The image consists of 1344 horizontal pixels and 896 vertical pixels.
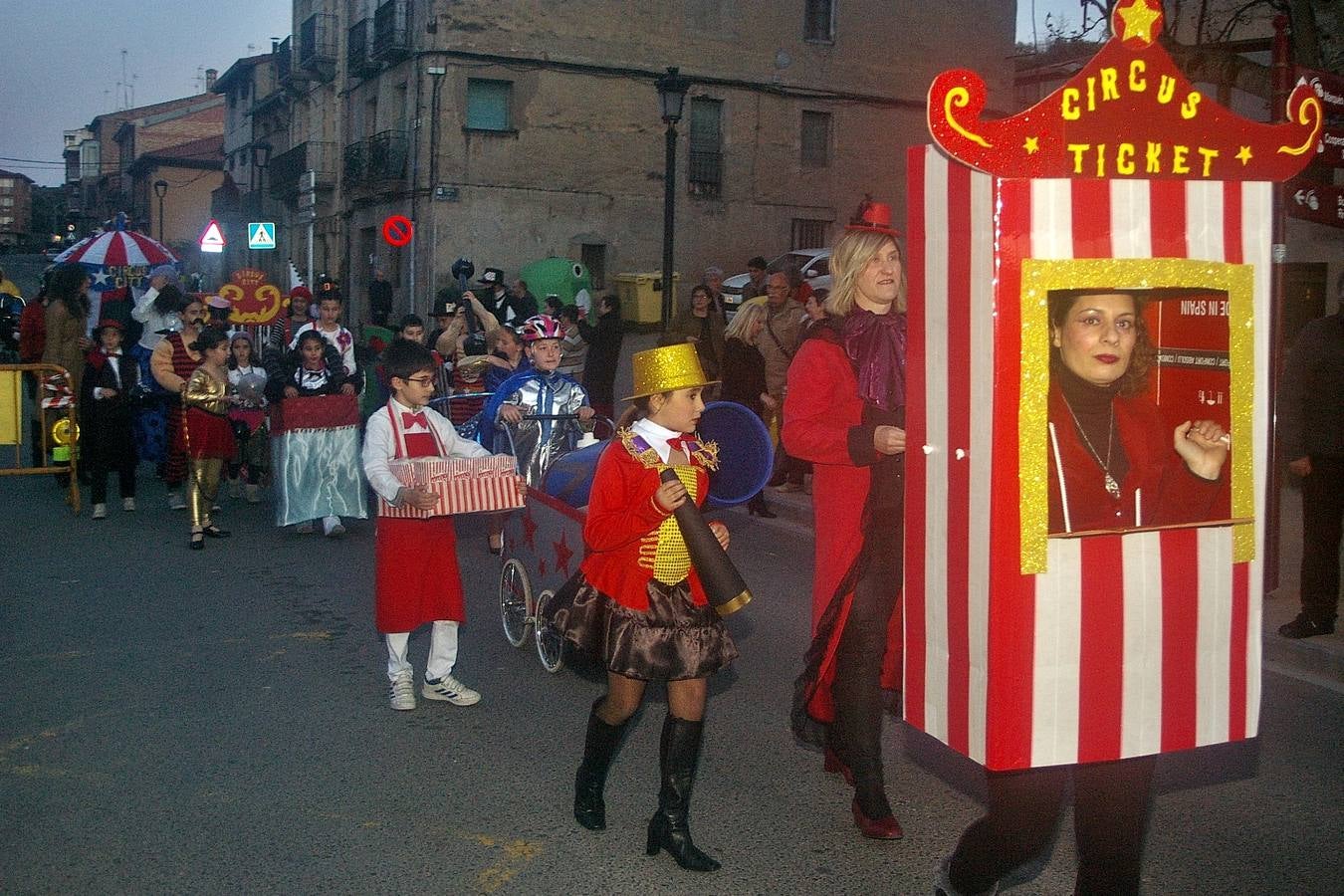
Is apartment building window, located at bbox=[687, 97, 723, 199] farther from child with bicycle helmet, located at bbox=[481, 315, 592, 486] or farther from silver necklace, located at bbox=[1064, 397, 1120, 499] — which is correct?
silver necklace, located at bbox=[1064, 397, 1120, 499]

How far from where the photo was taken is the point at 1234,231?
3.10 meters

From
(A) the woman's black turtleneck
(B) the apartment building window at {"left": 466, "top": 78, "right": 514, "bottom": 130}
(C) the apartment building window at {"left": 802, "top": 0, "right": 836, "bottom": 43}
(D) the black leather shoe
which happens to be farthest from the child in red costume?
(C) the apartment building window at {"left": 802, "top": 0, "right": 836, "bottom": 43}

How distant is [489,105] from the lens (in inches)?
1228

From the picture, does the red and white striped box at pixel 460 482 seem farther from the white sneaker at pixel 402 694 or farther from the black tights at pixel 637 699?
the black tights at pixel 637 699

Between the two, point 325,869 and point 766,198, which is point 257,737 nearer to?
point 325,869

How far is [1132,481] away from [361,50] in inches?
1361

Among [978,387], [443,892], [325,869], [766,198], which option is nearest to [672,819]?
[443,892]

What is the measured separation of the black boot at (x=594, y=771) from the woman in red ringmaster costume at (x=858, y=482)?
710mm

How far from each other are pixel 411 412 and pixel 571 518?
2.85ft

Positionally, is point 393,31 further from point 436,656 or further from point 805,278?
point 436,656

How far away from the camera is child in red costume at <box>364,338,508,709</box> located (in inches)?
233

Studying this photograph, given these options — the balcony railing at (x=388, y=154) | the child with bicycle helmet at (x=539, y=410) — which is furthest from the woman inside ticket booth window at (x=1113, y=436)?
the balcony railing at (x=388, y=154)

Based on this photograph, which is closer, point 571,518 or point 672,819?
point 672,819

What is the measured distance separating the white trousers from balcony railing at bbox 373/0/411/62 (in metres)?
27.5
